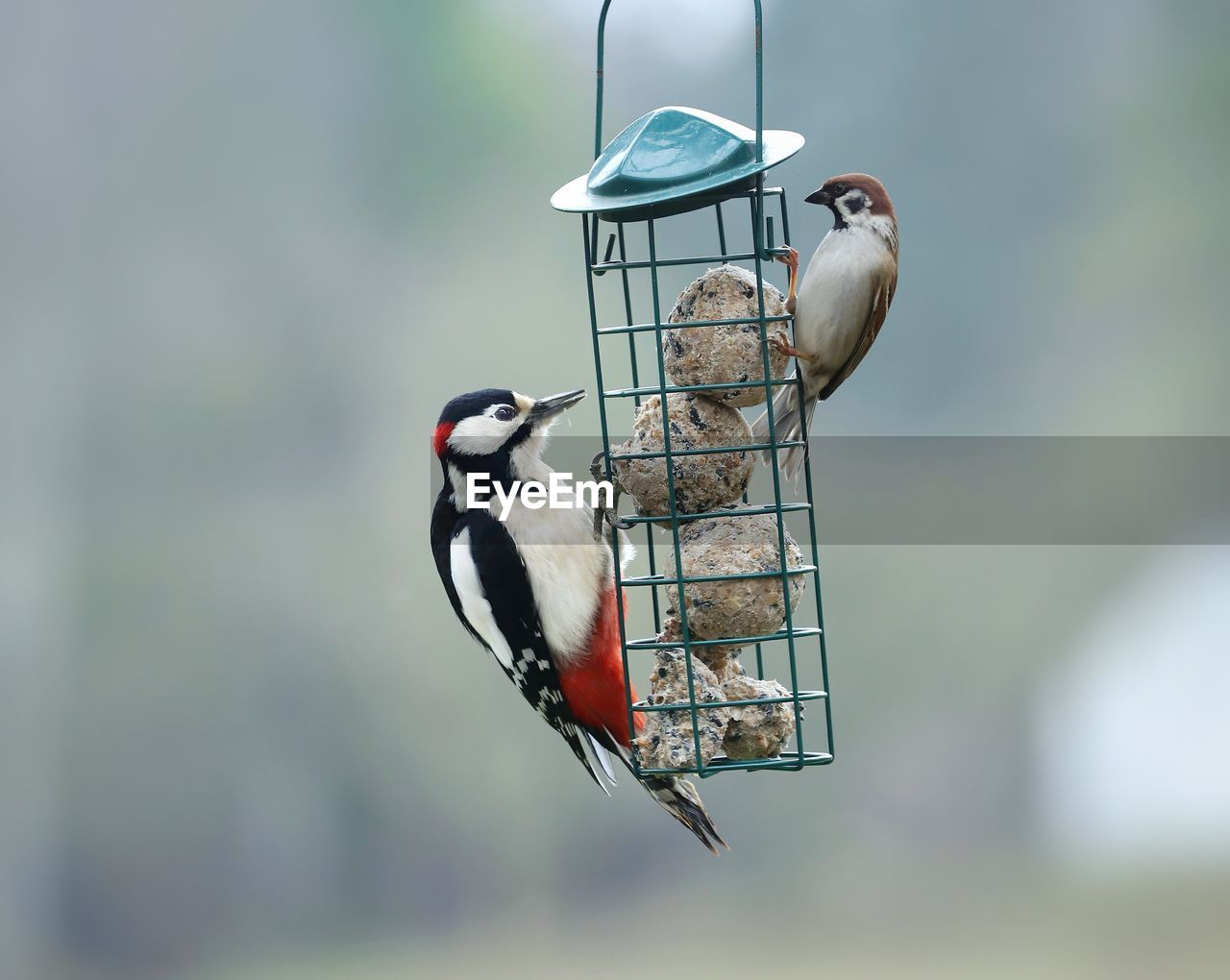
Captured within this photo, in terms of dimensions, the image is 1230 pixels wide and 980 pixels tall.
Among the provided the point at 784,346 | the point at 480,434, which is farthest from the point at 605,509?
the point at 784,346

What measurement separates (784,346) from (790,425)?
361 millimetres

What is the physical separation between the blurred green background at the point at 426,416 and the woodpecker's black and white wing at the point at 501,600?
14.1 feet

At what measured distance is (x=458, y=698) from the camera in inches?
352

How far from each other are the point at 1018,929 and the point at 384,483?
5.40 m

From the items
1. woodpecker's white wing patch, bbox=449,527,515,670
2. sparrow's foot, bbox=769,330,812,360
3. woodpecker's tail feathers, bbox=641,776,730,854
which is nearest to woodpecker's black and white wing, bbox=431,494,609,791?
woodpecker's white wing patch, bbox=449,527,515,670

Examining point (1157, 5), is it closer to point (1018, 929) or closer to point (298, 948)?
point (1018, 929)

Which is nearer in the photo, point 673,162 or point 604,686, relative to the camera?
point 673,162

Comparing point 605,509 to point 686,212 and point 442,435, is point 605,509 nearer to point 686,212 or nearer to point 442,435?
point 442,435

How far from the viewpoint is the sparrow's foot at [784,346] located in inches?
134

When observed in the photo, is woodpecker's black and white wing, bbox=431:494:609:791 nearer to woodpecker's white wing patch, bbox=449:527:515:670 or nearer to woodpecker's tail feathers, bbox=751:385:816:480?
woodpecker's white wing patch, bbox=449:527:515:670

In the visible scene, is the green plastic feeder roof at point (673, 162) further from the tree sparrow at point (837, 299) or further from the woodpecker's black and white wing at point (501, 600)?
the woodpecker's black and white wing at point (501, 600)

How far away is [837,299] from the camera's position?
11.6ft

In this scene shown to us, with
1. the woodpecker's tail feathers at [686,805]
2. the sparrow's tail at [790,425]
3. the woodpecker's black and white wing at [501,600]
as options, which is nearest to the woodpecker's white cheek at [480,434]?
the woodpecker's black and white wing at [501,600]

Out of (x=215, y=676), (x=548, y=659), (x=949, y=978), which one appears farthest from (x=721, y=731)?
(x=949, y=978)
